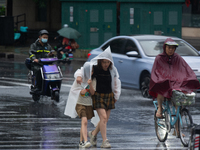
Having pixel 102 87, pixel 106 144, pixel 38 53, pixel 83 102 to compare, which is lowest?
pixel 106 144

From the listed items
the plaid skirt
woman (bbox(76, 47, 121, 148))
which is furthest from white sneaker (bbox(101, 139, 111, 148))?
the plaid skirt

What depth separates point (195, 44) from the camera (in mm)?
27453

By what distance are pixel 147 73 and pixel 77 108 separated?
17.5ft

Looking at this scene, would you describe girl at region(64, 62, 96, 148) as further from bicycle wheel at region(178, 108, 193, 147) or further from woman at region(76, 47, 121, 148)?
bicycle wheel at region(178, 108, 193, 147)

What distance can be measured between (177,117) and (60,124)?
268 cm

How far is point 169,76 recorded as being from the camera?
7840mm

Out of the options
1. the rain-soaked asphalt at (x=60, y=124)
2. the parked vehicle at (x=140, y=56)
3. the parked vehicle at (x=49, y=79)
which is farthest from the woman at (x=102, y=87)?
the parked vehicle at (x=140, y=56)

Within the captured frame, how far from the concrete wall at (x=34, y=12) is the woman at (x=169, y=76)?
30.1m

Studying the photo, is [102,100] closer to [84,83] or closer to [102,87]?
[102,87]

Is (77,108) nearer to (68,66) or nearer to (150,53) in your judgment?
(150,53)

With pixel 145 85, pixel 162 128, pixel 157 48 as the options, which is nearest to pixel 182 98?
pixel 162 128

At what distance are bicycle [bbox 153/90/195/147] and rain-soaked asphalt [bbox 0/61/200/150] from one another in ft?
0.57

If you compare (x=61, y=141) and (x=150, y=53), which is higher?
(x=150, y=53)

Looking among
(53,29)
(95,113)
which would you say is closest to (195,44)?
(53,29)
